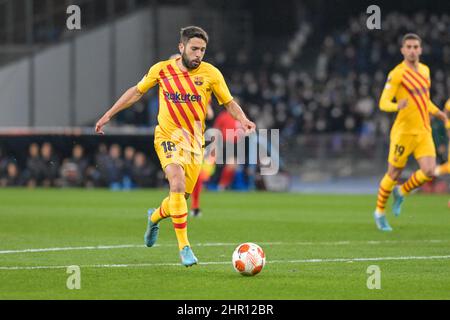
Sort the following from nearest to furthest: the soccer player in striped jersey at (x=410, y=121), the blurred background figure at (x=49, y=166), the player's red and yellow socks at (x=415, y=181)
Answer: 1. the soccer player in striped jersey at (x=410, y=121)
2. the player's red and yellow socks at (x=415, y=181)
3. the blurred background figure at (x=49, y=166)

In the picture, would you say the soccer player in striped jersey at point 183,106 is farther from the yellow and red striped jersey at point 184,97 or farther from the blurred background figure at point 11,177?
the blurred background figure at point 11,177

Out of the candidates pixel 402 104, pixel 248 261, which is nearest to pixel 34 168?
pixel 402 104

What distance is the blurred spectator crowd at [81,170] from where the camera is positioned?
30956 millimetres

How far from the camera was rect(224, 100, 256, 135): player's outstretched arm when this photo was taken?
10672 millimetres

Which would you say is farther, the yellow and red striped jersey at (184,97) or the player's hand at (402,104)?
the player's hand at (402,104)

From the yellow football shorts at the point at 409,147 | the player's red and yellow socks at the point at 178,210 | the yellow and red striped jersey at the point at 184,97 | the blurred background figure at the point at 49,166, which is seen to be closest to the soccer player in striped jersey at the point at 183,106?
the yellow and red striped jersey at the point at 184,97

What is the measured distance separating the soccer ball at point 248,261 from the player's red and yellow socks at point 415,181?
6120 millimetres

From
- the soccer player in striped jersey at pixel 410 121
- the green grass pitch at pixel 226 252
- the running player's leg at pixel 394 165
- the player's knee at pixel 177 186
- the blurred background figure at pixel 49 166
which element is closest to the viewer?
the green grass pitch at pixel 226 252

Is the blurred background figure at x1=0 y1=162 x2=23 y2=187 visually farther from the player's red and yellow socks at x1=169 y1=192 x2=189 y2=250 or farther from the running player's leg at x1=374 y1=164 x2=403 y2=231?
the player's red and yellow socks at x1=169 y1=192 x2=189 y2=250

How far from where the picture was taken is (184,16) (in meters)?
38.3

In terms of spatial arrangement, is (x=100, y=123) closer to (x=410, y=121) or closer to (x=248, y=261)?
(x=248, y=261)

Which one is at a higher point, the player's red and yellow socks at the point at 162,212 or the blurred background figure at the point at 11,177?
the player's red and yellow socks at the point at 162,212

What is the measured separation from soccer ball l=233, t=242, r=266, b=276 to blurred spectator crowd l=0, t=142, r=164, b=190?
20931 mm
